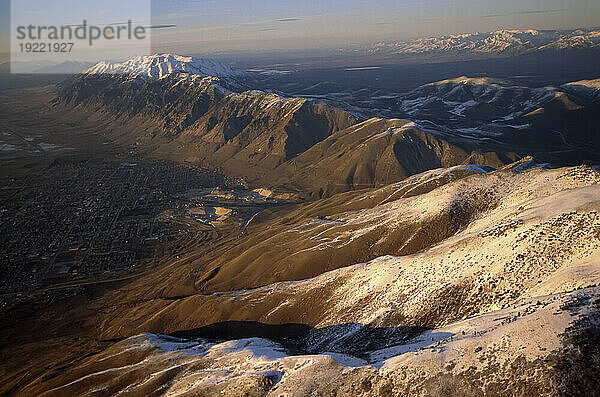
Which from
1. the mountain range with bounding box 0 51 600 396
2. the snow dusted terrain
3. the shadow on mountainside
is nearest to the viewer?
the snow dusted terrain

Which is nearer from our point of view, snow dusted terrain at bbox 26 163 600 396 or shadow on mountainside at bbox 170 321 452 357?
snow dusted terrain at bbox 26 163 600 396

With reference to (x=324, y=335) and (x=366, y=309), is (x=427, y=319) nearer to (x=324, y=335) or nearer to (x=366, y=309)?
(x=366, y=309)

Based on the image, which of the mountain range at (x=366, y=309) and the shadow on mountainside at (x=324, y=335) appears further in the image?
the shadow on mountainside at (x=324, y=335)

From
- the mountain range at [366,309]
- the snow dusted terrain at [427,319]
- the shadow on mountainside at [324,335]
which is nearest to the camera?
the snow dusted terrain at [427,319]

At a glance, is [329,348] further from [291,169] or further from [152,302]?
[291,169]

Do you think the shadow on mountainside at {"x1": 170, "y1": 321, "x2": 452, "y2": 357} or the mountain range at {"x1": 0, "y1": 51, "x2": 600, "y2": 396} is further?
the shadow on mountainside at {"x1": 170, "y1": 321, "x2": 452, "y2": 357}

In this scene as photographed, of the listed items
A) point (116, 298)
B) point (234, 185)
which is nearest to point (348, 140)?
point (234, 185)

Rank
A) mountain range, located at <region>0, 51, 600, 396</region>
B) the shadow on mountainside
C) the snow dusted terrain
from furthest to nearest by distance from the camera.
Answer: the shadow on mountainside, mountain range, located at <region>0, 51, 600, 396</region>, the snow dusted terrain

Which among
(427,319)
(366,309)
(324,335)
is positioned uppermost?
(427,319)

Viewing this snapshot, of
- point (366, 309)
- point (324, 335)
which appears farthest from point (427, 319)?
point (324, 335)
